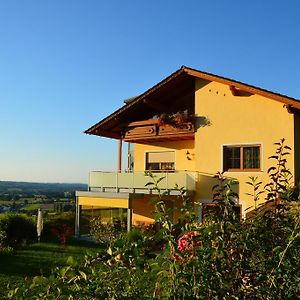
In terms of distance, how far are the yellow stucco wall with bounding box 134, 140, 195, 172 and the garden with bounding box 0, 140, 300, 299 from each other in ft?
48.3

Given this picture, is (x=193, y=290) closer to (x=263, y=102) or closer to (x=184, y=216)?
(x=184, y=216)

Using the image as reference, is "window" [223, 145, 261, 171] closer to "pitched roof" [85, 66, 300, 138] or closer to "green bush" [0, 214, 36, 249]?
"pitched roof" [85, 66, 300, 138]

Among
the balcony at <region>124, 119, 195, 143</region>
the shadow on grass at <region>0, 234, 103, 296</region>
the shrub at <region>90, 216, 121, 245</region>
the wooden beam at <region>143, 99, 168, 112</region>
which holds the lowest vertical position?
the shadow on grass at <region>0, 234, 103, 296</region>

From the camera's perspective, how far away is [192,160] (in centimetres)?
1781

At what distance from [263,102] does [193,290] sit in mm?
13628

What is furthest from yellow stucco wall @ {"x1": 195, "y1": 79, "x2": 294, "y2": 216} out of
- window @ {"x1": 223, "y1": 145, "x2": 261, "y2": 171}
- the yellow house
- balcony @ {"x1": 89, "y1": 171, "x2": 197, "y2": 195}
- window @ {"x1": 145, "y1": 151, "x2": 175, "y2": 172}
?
window @ {"x1": 145, "y1": 151, "x2": 175, "y2": 172}

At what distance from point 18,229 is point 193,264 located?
16.5 meters

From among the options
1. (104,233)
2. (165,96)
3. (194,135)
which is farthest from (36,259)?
(165,96)

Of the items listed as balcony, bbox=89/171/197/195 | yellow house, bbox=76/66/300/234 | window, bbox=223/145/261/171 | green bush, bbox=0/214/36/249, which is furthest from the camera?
green bush, bbox=0/214/36/249

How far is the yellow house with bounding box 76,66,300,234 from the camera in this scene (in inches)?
591

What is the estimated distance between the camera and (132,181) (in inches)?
677

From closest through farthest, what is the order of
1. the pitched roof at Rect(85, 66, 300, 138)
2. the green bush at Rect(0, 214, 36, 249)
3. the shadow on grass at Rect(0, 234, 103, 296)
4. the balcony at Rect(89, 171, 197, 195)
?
the shadow on grass at Rect(0, 234, 103, 296) → the pitched roof at Rect(85, 66, 300, 138) → the balcony at Rect(89, 171, 197, 195) → the green bush at Rect(0, 214, 36, 249)

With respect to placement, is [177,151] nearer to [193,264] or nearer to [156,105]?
[156,105]

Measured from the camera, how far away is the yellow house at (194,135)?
49.2 feet
